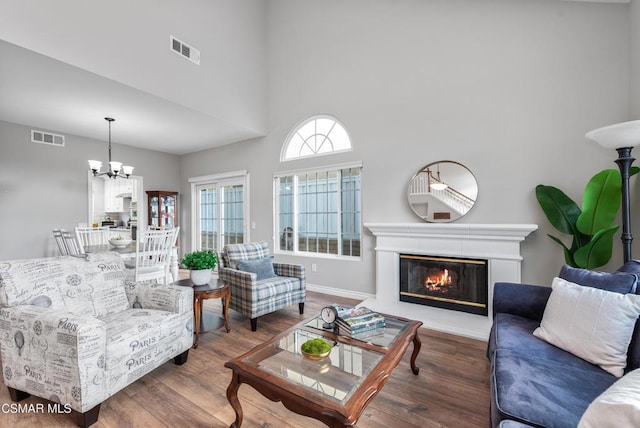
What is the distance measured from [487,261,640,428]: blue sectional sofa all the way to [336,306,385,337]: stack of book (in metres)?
0.70

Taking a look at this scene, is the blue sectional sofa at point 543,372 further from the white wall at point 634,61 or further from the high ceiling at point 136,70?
the high ceiling at point 136,70

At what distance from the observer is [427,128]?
352 cm

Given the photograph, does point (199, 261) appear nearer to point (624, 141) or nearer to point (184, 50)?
point (184, 50)

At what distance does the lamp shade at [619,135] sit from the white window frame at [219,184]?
15.2 feet

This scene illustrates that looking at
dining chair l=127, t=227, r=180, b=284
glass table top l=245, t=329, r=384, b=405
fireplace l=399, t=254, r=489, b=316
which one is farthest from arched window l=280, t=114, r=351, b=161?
glass table top l=245, t=329, r=384, b=405

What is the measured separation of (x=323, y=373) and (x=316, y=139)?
11.9ft

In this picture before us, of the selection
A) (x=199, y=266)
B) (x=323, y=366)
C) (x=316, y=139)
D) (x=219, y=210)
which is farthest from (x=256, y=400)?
(x=219, y=210)

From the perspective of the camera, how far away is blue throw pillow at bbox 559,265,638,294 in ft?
5.22

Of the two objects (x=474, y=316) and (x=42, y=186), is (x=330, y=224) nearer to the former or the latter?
(x=474, y=316)

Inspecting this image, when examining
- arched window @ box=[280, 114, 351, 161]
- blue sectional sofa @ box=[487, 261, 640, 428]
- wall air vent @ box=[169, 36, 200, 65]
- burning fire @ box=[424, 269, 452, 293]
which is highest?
wall air vent @ box=[169, 36, 200, 65]

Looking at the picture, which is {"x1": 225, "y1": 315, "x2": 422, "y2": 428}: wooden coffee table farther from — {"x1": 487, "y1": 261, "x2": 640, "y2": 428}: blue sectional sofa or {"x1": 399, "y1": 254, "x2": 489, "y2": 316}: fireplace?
{"x1": 399, "y1": 254, "x2": 489, "y2": 316}: fireplace

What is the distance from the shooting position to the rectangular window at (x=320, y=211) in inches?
164

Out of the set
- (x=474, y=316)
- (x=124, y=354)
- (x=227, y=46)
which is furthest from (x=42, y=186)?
(x=474, y=316)

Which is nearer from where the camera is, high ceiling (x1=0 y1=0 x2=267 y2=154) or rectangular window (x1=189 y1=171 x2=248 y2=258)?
high ceiling (x1=0 y1=0 x2=267 y2=154)
